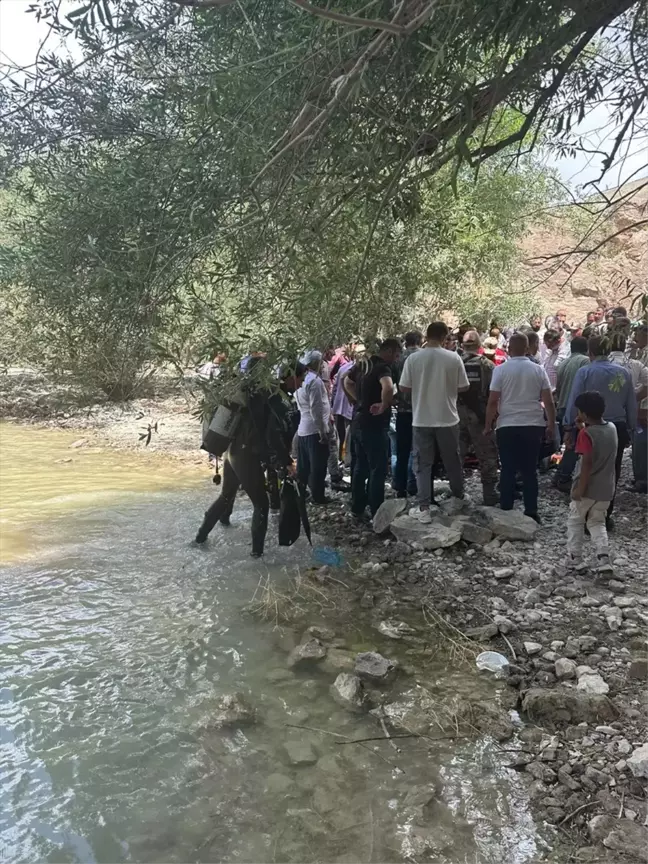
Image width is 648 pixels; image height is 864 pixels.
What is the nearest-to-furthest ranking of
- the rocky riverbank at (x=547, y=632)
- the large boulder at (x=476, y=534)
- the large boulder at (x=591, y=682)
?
1. the rocky riverbank at (x=547, y=632)
2. the large boulder at (x=591, y=682)
3. the large boulder at (x=476, y=534)

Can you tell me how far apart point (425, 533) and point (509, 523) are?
90cm

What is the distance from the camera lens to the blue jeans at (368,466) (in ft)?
24.9

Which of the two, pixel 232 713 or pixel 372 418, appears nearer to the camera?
pixel 232 713

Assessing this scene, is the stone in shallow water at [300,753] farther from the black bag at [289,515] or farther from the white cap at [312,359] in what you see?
the white cap at [312,359]

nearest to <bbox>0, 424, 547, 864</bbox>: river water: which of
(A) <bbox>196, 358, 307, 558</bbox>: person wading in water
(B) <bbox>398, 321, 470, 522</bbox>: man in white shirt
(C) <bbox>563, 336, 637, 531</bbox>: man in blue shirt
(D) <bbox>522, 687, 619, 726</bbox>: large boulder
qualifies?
(D) <bbox>522, 687, 619, 726</bbox>: large boulder

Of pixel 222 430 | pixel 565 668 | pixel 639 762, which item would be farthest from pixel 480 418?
pixel 639 762

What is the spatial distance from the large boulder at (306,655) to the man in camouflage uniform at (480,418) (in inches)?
140

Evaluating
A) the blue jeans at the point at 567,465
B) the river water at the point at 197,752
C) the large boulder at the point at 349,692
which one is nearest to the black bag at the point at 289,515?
the river water at the point at 197,752

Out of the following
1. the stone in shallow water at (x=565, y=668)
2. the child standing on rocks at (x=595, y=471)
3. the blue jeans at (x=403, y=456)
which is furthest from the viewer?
the blue jeans at (x=403, y=456)

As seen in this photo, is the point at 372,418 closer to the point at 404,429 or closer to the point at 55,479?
the point at 404,429

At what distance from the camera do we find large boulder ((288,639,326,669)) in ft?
16.5

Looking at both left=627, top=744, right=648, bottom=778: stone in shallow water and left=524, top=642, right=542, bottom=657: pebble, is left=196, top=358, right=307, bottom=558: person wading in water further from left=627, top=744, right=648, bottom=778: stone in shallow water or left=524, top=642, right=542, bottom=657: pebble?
left=627, top=744, right=648, bottom=778: stone in shallow water

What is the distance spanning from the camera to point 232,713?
→ 4281 mm

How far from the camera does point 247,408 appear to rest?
659cm
